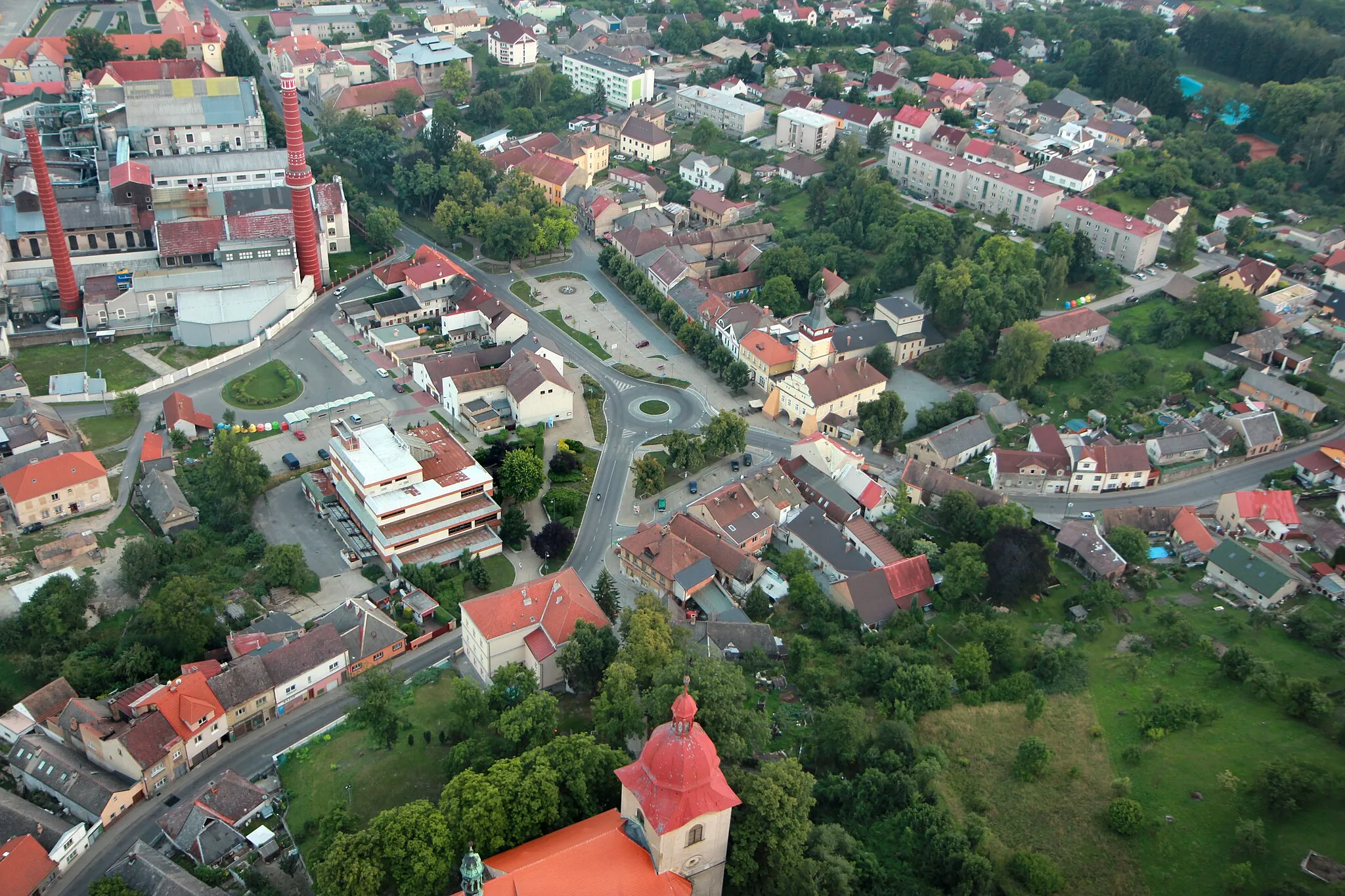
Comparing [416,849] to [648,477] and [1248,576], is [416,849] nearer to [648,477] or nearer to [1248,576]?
→ [648,477]

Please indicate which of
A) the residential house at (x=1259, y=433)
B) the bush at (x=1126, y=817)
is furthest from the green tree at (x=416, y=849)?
the residential house at (x=1259, y=433)

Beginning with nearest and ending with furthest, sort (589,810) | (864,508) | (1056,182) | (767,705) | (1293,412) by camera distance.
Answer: (589,810), (767,705), (864,508), (1293,412), (1056,182)

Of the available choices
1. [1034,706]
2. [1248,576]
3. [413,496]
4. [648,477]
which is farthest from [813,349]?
[1034,706]

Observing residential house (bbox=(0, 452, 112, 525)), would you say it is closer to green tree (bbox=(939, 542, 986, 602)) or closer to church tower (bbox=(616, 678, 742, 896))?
church tower (bbox=(616, 678, 742, 896))

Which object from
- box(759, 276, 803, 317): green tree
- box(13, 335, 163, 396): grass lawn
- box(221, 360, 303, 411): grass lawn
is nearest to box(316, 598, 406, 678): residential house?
box(221, 360, 303, 411): grass lawn

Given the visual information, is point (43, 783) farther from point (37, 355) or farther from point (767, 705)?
point (37, 355)

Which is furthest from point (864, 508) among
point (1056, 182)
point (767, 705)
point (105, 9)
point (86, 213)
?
point (105, 9)
